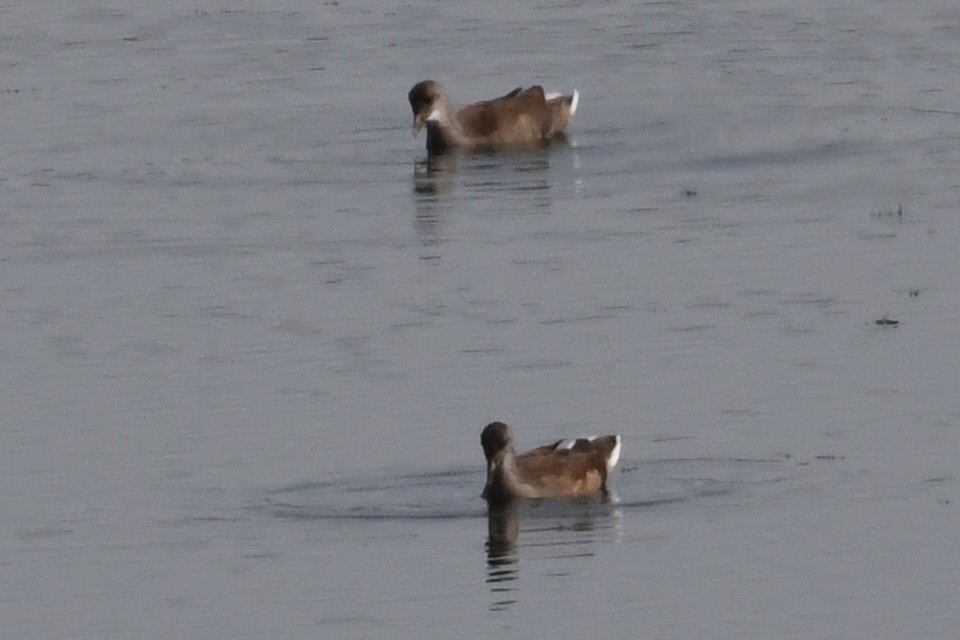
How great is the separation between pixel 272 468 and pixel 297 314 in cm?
435

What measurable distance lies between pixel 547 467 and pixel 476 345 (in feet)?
10.5

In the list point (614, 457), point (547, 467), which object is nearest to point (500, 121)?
point (547, 467)

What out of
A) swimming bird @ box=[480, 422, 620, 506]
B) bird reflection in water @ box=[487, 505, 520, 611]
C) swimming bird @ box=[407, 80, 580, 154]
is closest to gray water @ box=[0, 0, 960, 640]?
bird reflection in water @ box=[487, 505, 520, 611]

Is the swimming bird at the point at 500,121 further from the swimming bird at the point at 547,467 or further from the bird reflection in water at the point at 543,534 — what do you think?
the bird reflection in water at the point at 543,534

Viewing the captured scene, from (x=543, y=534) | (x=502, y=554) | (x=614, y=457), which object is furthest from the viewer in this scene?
(x=614, y=457)

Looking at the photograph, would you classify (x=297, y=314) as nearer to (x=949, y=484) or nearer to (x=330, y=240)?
(x=330, y=240)

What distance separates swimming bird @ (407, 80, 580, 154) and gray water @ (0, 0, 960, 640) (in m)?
0.37

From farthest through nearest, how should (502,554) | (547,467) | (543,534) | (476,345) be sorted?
1. (476,345)
2. (547,467)
3. (543,534)
4. (502,554)

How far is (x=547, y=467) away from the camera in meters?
17.7

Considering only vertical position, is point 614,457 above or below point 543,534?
above

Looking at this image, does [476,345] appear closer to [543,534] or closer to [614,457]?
[614,457]

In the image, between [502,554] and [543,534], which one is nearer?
[502,554]

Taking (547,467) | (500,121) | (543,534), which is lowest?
(543,534)

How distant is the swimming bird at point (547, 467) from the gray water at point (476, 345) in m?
0.16
